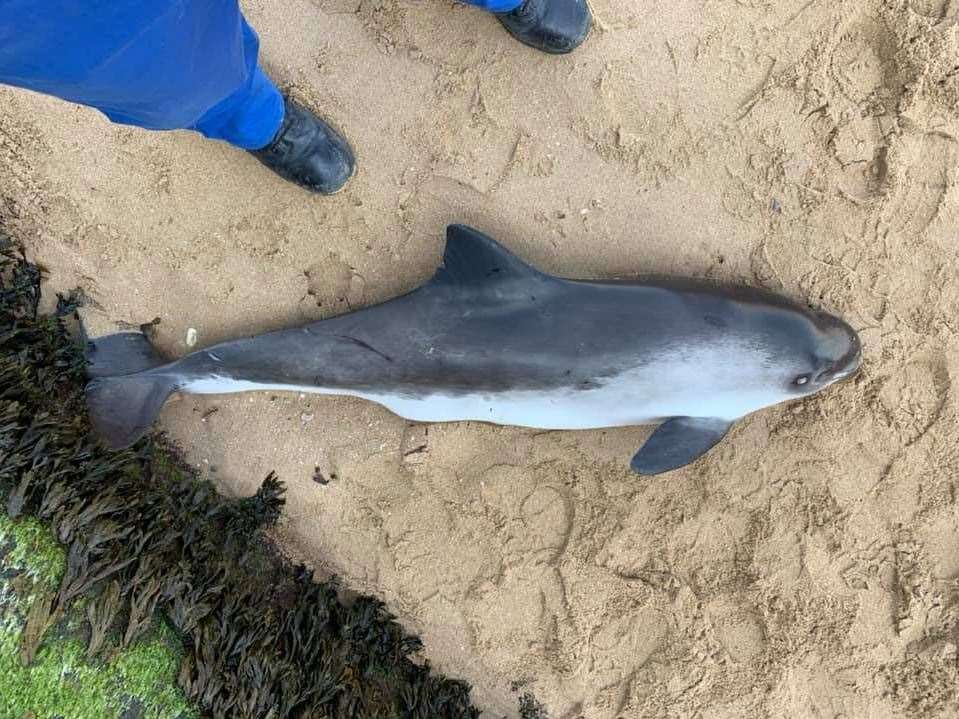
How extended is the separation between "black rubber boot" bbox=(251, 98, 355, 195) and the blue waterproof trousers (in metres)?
0.80

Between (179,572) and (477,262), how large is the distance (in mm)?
2375

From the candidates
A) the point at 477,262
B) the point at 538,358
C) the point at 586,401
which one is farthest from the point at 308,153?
the point at 586,401

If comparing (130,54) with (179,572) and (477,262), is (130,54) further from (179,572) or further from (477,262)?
(179,572)

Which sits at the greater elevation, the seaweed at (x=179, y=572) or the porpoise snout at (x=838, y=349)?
the porpoise snout at (x=838, y=349)

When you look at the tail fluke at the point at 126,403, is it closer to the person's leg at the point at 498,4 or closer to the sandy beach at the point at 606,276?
the sandy beach at the point at 606,276

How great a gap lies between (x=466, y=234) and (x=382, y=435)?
138 centimetres

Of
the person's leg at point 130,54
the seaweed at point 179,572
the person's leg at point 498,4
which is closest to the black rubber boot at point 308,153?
the person's leg at point 130,54

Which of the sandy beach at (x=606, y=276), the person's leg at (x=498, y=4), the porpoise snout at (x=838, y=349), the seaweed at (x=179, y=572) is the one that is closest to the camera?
the person's leg at (x=498, y=4)

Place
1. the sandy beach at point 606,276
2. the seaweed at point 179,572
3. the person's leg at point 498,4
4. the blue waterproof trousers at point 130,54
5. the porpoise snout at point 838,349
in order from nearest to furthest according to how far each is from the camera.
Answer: the blue waterproof trousers at point 130,54 < the person's leg at point 498,4 < the seaweed at point 179,572 < the porpoise snout at point 838,349 < the sandy beach at point 606,276

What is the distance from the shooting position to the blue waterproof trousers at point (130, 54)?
6.52ft

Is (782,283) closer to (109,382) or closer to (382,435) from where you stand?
(382,435)

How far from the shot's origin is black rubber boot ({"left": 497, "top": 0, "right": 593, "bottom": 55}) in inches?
155

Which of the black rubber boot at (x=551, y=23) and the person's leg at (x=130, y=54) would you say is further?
the black rubber boot at (x=551, y=23)

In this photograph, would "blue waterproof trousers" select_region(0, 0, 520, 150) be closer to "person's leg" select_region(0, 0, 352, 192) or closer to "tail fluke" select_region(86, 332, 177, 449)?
"person's leg" select_region(0, 0, 352, 192)
